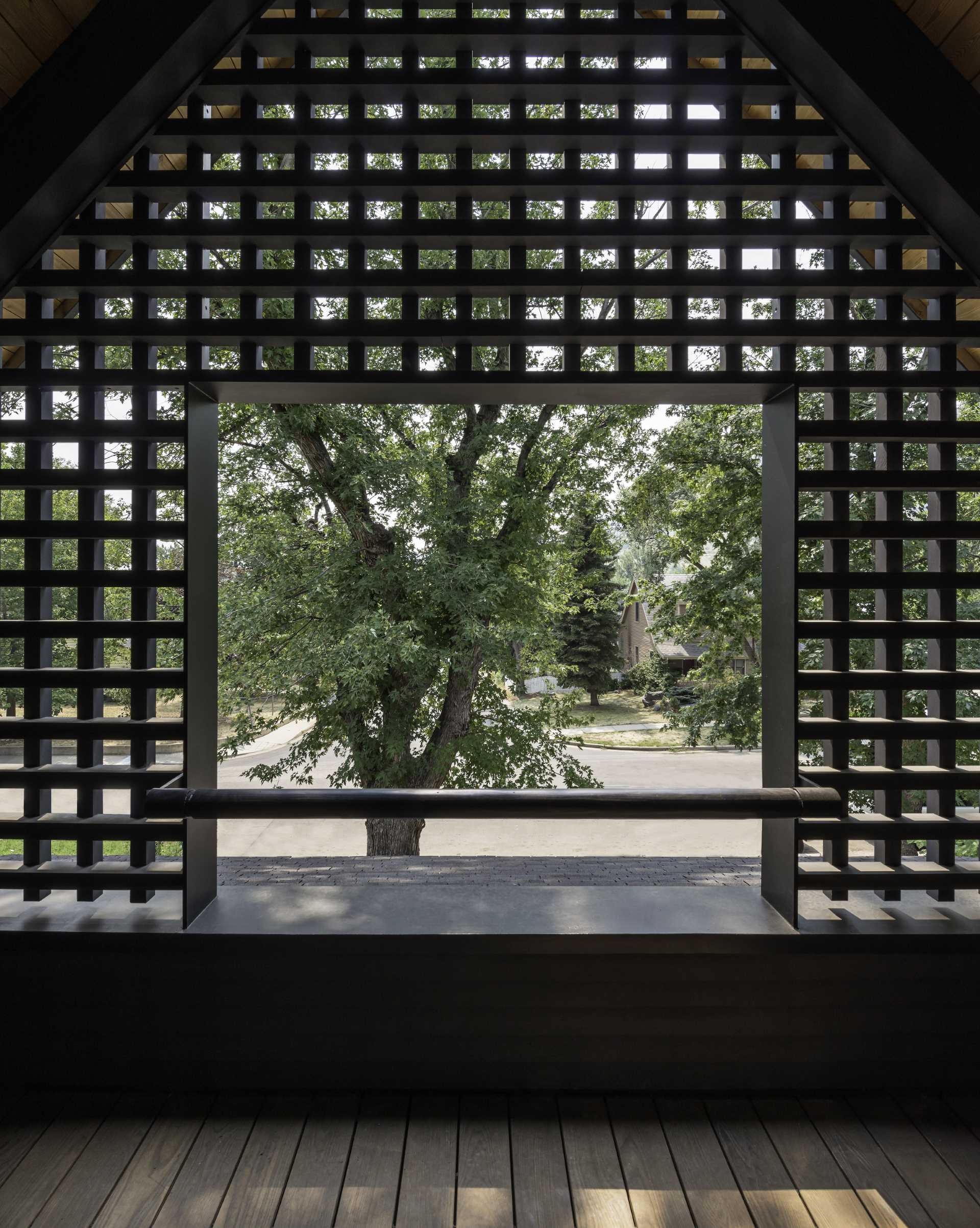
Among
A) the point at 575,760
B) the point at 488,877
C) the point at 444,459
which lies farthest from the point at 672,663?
the point at 488,877

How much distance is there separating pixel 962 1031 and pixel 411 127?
2.75 meters

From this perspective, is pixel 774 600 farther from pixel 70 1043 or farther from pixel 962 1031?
pixel 70 1043

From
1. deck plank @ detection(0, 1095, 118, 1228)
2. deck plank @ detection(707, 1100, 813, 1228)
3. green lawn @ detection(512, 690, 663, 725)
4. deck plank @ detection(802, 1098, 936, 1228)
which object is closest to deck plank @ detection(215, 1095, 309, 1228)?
deck plank @ detection(0, 1095, 118, 1228)

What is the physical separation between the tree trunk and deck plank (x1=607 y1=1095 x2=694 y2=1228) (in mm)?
4338

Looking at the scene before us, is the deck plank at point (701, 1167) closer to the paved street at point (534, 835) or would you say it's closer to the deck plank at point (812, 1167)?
the deck plank at point (812, 1167)

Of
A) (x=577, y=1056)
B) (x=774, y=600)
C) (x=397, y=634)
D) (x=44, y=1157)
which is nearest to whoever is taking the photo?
(x=44, y=1157)

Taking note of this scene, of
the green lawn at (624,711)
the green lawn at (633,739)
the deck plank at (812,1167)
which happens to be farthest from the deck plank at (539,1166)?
the green lawn at (624,711)

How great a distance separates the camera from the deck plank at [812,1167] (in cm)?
146

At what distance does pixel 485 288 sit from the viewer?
1886 millimetres

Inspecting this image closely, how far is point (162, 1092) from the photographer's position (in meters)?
1.80

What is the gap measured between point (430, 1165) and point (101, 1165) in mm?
746

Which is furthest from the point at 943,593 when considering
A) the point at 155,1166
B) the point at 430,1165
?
the point at 155,1166

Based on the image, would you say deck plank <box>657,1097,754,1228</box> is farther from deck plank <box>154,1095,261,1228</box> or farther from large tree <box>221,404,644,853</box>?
large tree <box>221,404,644,853</box>

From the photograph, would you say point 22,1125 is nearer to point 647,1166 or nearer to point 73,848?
point 647,1166
